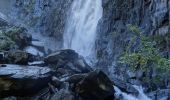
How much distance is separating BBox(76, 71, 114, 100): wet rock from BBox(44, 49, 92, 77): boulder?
8.14 feet

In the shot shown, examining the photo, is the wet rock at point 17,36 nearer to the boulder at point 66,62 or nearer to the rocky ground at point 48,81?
the boulder at point 66,62

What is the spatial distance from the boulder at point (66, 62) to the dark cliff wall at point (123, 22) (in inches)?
150

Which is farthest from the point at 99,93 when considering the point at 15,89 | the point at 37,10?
the point at 37,10

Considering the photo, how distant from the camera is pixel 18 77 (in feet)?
41.5

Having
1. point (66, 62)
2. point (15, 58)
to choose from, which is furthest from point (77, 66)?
point (15, 58)

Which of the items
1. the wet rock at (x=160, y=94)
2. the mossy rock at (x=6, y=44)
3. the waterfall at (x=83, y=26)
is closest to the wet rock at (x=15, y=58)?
the mossy rock at (x=6, y=44)

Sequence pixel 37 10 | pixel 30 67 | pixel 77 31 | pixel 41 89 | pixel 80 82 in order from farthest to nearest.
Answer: pixel 37 10 < pixel 77 31 < pixel 30 67 < pixel 41 89 < pixel 80 82

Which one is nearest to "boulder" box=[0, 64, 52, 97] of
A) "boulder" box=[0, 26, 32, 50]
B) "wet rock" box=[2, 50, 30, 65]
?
"wet rock" box=[2, 50, 30, 65]

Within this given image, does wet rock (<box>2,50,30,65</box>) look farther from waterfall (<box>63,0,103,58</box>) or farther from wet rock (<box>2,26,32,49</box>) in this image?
waterfall (<box>63,0,103,58</box>)

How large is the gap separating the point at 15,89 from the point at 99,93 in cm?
314

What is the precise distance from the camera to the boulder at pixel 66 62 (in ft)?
48.8

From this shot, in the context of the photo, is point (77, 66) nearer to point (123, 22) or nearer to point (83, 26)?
point (123, 22)

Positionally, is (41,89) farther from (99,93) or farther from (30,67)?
(99,93)

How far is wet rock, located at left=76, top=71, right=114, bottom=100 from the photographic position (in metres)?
12.0
